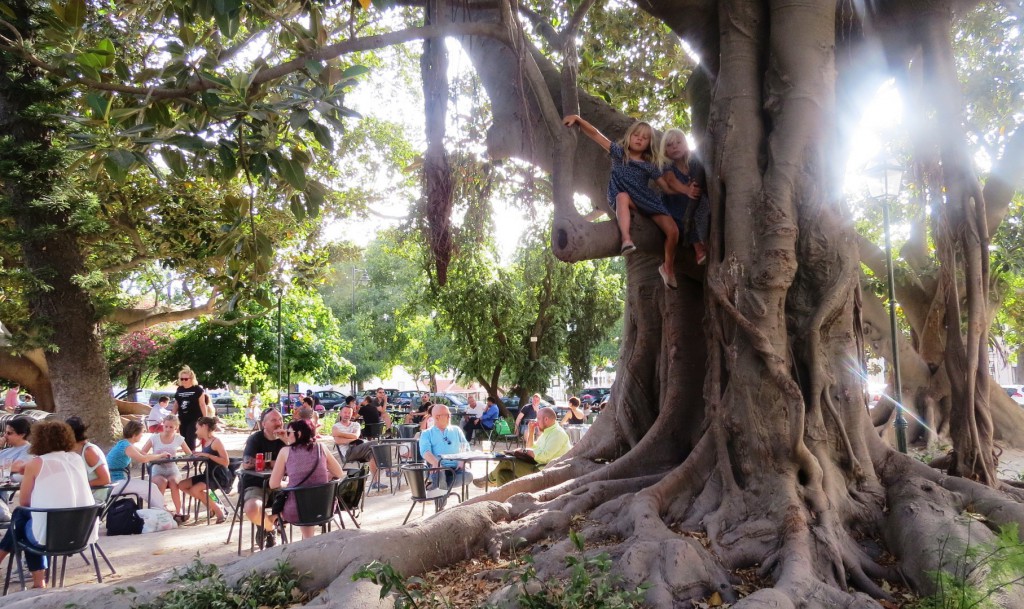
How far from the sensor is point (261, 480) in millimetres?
7301

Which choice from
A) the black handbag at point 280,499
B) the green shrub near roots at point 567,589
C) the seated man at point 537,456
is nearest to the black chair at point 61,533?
the black handbag at point 280,499

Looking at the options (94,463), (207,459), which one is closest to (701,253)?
(94,463)

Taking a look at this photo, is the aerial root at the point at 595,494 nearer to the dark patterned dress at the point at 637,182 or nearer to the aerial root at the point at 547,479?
the aerial root at the point at 547,479

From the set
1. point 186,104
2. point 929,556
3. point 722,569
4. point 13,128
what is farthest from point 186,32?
point 13,128

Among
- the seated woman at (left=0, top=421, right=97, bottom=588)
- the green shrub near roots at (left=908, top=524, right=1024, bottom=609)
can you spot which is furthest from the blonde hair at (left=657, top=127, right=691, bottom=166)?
the seated woman at (left=0, top=421, right=97, bottom=588)

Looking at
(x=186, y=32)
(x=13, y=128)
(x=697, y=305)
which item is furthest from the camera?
(x=13, y=128)

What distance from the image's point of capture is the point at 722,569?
4148 millimetres

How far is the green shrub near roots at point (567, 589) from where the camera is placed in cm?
343

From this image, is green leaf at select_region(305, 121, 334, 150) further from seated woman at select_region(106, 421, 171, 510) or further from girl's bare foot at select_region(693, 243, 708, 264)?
seated woman at select_region(106, 421, 171, 510)

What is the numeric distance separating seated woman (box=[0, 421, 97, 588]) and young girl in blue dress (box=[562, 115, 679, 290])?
195 inches

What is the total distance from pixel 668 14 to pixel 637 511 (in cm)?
421

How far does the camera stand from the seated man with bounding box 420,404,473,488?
881 cm

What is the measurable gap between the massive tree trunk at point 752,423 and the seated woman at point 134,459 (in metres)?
4.55

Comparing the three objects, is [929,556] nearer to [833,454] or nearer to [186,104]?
[833,454]
